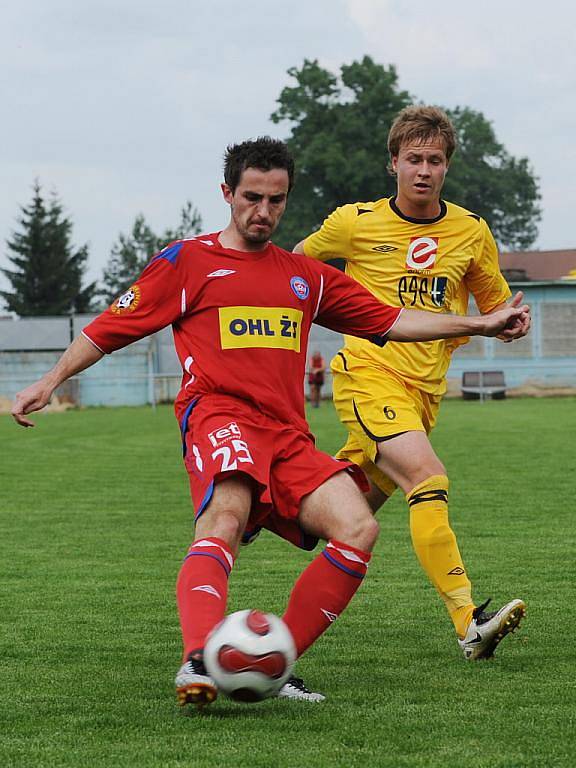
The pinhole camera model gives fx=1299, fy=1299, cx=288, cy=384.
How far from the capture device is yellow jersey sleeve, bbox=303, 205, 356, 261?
6.42 metres

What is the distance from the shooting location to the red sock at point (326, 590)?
476 centimetres

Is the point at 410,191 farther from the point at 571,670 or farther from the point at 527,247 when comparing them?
the point at 527,247

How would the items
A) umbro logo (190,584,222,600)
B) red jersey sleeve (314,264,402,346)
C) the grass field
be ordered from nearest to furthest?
the grass field → umbro logo (190,584,222,600) → red jersey sleeve (314,264,402,346)

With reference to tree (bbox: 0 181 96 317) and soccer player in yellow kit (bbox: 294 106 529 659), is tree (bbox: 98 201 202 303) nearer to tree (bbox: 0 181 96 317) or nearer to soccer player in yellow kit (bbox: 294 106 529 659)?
tree (bbox: 0 181 96 317)

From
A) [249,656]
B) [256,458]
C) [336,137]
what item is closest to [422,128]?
[256,458]

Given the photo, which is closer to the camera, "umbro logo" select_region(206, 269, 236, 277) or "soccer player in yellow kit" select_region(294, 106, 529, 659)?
"umbro logo" select_region(206, 269, 236, 277)

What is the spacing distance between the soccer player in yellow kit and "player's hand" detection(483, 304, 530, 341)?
0.64 meters

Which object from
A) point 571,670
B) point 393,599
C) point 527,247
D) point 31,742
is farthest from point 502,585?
point 527,247

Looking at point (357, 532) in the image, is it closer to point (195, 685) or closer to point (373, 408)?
point (195, 685)

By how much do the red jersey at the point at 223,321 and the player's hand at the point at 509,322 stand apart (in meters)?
0.80

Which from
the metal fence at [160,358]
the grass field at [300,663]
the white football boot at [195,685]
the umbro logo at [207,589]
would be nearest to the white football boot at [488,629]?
the grass field at [300,663]

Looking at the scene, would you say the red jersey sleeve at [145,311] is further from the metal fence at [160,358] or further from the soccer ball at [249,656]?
the metal fence at [160,358]

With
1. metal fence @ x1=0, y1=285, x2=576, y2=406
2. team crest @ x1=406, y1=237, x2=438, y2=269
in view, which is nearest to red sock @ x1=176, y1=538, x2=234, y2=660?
team crest @ x1=406, y1=237, x2=438, y2=269

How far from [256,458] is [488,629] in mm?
1385
